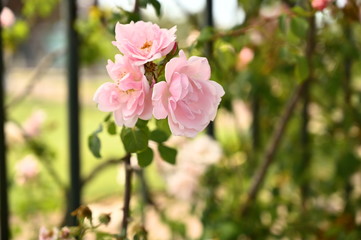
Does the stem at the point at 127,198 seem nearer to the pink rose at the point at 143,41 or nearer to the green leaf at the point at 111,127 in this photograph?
the green leaf at the point at 111,127

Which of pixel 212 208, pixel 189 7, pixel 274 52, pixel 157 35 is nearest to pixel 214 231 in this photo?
pixel 212 208

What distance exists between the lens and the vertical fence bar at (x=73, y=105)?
3.63ft

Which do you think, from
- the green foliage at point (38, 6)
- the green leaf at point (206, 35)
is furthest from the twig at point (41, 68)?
the green leaf at point (206, 35)

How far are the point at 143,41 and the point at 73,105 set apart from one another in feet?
1.66

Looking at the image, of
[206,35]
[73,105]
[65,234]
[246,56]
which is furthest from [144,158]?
[246,56]

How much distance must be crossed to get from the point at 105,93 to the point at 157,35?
0.29ft

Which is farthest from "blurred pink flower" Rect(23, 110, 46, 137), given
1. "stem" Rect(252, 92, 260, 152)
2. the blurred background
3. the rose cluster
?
the rose cluster

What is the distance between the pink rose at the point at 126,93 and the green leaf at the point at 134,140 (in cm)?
6

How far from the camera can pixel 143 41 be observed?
2.08 ft

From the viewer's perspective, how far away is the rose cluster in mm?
602

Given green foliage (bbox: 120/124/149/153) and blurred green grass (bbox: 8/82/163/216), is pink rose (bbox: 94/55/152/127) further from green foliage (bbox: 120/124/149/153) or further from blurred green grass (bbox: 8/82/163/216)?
blurred green grass (bbox: 8/82/163/216)

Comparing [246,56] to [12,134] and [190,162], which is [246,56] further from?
[12,134]

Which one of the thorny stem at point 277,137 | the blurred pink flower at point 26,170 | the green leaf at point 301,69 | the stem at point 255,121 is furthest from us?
the blurred pink flower at point 26,170

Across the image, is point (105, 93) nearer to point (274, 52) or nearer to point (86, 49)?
point (274, 52)
